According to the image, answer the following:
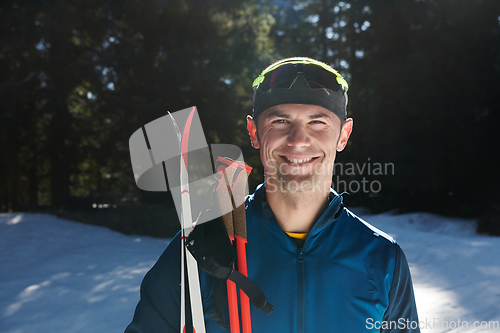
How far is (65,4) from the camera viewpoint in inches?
517

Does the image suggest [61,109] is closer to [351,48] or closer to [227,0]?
[227,0]

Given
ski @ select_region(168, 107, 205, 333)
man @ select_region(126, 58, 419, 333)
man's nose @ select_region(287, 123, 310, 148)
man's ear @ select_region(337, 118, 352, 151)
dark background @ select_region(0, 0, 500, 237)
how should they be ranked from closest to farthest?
ski @ select_region(168, 107, 205, 333) < man @ select_region(126, 58, 419, 333) < man's nose @ select_region(287, 123, 310, 148) < man's ear @ select_region(337, 118, 352, 151) < dark background @ select_region(0, 0, 500, 237)

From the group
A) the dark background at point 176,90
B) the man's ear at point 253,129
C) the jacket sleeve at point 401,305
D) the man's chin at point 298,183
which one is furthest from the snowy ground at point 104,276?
the man's ear at point 253,129

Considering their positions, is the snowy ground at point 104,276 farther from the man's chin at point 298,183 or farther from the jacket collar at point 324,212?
the man's chin at point 298,183

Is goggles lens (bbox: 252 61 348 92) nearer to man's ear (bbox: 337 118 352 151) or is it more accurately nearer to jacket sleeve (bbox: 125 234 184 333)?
man's ear (bbox: 337 118 352 151)

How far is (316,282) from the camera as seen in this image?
66.5 inches

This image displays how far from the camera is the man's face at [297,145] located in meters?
1.74

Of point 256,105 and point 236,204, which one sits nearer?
point 236,204

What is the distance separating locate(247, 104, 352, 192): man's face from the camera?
1.74 m

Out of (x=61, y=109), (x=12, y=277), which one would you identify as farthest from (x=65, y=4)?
(x=12, y=277)

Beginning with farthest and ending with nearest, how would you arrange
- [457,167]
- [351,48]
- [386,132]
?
[351,48], [386,132], [457,167]

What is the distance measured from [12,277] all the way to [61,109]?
7.68 meters

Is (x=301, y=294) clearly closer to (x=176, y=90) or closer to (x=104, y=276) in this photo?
(x=104, y=276)

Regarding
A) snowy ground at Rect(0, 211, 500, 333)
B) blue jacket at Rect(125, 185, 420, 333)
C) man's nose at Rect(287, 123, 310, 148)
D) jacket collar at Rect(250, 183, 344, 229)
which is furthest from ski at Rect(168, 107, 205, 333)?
snowy ground at Rect(0, 211, 500, 333)
